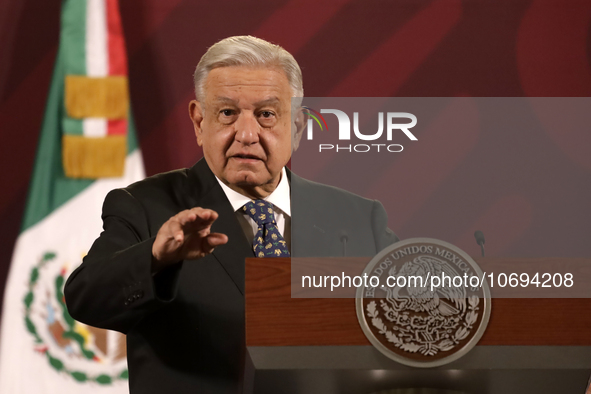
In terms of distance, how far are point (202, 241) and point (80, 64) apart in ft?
7.65

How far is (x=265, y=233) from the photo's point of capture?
5.74 ft

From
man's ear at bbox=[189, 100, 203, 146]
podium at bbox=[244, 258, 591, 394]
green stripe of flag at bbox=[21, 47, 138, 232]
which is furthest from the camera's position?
green stripe of flag at bbox=[21, 47, 138, 232]

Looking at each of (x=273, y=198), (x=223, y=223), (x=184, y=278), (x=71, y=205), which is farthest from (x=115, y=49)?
(x=184, y=278)

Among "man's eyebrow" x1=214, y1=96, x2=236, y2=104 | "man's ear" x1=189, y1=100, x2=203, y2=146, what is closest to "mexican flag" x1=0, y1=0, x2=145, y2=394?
"man's ear" x1=189, y1=100, x2=203, y2=146

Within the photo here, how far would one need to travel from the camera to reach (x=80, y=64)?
10.7ft

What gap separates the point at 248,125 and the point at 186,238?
658 millimetres

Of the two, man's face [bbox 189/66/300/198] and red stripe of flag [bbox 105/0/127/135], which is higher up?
red stripe of flag [bbox 105/0/127/135]

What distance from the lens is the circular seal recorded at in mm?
1072

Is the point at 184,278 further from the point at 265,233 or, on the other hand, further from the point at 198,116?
the point at 198,116

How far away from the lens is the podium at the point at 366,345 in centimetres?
106

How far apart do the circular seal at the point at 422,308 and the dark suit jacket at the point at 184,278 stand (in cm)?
19

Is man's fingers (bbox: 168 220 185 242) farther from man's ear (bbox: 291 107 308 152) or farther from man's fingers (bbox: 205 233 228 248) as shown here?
man's ear (bbox: 291 107 308 152)

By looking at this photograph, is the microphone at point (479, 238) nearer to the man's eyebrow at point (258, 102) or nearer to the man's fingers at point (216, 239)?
the man's fingers at point (216, 239)

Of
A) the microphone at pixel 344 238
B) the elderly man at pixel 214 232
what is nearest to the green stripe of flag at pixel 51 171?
the elderly man at pixel 214 232
